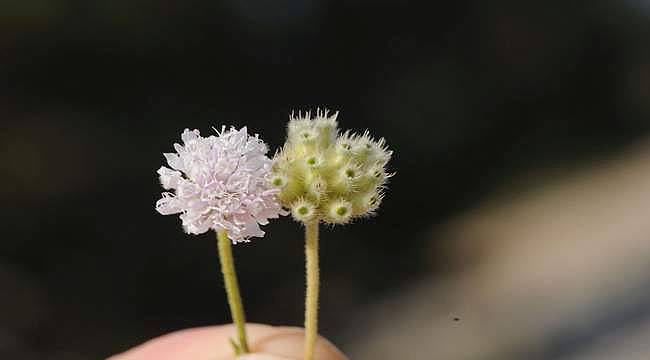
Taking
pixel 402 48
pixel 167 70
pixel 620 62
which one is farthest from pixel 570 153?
pixel 167 70

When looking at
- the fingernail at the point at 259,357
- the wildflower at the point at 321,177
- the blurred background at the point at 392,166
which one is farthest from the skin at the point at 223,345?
the blurred background at the point at 392,166

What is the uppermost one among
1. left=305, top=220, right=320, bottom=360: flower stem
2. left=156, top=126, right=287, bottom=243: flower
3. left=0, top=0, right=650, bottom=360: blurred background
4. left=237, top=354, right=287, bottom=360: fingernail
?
left=0, top=0, right=650, bottom=360: blurred background

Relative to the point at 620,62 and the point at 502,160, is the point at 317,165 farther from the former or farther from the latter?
the point at 620,62

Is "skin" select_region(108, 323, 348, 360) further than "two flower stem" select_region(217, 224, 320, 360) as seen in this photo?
Yes

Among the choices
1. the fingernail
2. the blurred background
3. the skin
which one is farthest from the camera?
the blurred background

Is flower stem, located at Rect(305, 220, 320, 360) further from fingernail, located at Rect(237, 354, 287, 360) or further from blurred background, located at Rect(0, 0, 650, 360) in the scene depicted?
blurred background, located at Rect(0, 0, 650, 360)

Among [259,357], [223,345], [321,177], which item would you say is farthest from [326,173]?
[223,345]

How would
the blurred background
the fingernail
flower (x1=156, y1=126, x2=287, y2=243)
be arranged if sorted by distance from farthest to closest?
the blurred background < the fingernail < flower (x1=156, y1=126, x2=287, y2=243)

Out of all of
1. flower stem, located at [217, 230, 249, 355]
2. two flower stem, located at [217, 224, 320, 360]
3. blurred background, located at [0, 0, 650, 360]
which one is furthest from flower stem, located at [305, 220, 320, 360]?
blurred background, located at [0, 0, 650, 360]
